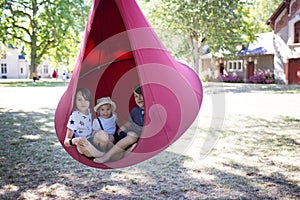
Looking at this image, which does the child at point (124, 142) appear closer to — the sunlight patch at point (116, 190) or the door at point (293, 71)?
the sunlight patch at point (116, 190)

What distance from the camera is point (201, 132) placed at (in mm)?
5527

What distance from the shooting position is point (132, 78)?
11.9 feet

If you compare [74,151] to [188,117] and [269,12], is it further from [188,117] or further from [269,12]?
[269,12]

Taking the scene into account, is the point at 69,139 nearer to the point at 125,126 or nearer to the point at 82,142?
the point at 82,142

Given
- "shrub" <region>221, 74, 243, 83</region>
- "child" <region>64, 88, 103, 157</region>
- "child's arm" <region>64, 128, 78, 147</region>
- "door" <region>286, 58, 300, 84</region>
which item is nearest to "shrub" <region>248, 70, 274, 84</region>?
"shrub" <region>221, 74, 243, 83</region>

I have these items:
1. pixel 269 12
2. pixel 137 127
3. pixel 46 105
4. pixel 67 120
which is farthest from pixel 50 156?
pixel 269 12

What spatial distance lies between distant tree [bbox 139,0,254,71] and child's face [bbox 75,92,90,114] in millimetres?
13793

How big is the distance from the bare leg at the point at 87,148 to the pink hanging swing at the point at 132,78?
7 centimetres

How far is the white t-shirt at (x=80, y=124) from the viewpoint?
281 centimetres

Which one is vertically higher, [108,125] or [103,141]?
[108,125]

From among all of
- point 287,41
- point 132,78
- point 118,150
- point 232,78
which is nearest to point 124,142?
point 118,150

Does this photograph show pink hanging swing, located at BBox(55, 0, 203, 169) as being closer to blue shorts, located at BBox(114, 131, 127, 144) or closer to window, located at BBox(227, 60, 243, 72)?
blue shorts, located at BBox(114, 131, 127, 144)

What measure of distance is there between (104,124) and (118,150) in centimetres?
44

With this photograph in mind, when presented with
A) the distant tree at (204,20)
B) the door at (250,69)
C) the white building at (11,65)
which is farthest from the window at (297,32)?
the white building at (11,65)
